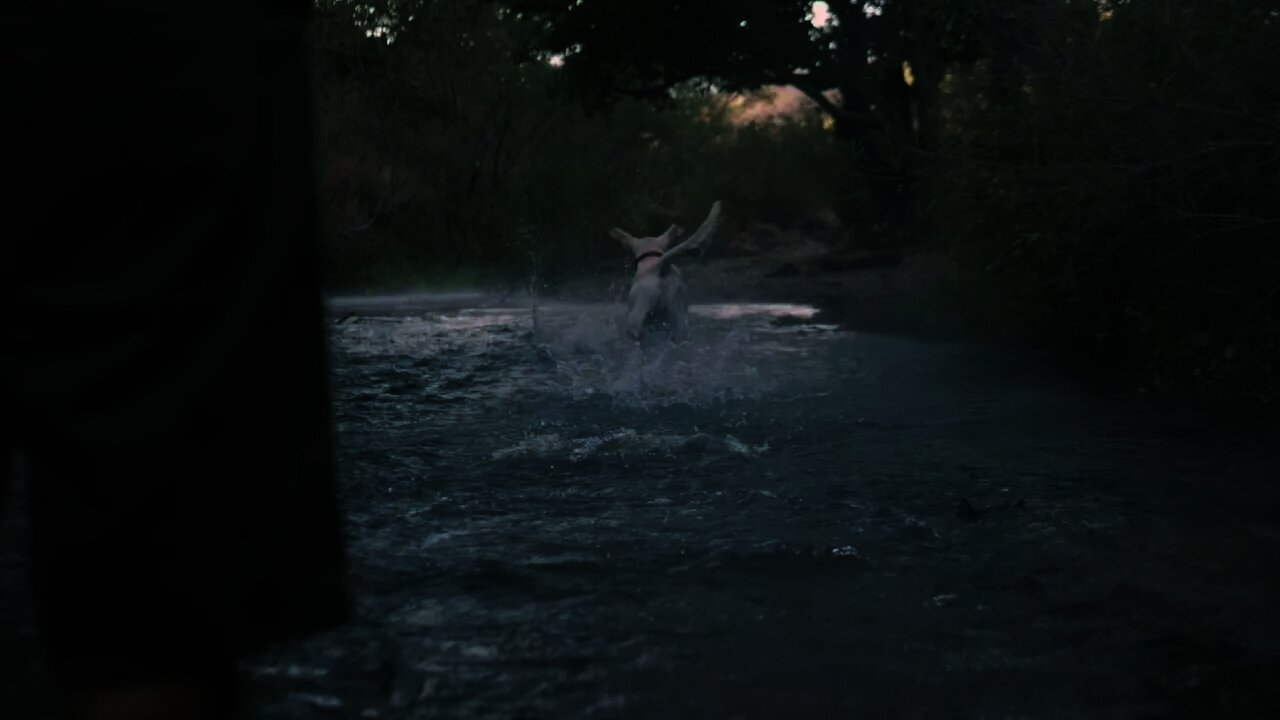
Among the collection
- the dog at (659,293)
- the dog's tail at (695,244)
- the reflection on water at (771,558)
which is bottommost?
the reflection on water at (771,558)

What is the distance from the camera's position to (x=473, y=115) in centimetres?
2059

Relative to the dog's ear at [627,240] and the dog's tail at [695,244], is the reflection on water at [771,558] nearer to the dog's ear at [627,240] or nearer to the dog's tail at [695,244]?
the dog's tail at [695,244]

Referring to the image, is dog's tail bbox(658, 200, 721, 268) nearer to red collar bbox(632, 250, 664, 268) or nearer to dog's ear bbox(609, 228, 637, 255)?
red collar bbox(632, 250, 664, 268)

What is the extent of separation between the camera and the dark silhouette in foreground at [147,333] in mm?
1188

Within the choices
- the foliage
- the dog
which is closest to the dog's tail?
the dog

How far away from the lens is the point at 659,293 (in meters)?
10.9

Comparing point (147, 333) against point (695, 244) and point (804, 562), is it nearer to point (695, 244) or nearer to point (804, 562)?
point (804, 562)

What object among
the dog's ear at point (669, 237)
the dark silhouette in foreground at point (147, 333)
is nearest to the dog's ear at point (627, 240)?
the dog's ear at point (669, 237)

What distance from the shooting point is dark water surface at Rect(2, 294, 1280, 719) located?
2939 millimetres

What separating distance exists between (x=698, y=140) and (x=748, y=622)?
5054 centimetres

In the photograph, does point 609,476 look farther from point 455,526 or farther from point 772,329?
point 772,329

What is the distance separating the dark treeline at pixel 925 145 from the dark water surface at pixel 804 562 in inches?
41.1

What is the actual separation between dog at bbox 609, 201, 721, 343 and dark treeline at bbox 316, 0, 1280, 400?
211 cm

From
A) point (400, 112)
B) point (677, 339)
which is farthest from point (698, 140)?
point (677, 339)
